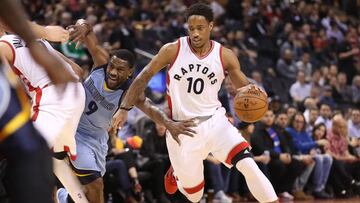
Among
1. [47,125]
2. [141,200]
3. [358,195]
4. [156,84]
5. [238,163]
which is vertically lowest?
[358,195]

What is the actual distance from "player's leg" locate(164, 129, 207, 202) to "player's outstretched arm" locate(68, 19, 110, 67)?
1141 mm

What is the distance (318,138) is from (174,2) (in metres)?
6.77

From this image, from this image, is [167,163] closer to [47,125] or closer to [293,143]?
[293,143]

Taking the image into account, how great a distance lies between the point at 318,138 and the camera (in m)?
13.0

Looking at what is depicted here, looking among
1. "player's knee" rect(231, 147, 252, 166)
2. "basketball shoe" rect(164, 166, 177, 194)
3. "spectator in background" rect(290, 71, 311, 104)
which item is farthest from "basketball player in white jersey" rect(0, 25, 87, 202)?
"spectator in background" rect(290, 71, 311, 104)

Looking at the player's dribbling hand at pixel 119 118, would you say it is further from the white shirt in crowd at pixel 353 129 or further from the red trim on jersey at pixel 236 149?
the white shirt in crowd at pixel 353 129

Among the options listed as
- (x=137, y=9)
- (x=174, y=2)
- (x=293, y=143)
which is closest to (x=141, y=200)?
(x=293, y=143)

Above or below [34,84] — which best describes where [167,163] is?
below

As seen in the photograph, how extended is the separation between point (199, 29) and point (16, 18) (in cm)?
353

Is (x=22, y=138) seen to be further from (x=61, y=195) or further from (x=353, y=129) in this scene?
(x=353, y=129)

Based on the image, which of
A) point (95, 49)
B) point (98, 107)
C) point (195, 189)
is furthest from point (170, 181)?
point (95, 49)

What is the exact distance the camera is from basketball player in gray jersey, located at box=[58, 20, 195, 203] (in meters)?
6.88

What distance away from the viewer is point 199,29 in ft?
21.9

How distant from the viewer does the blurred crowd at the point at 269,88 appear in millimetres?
10828
